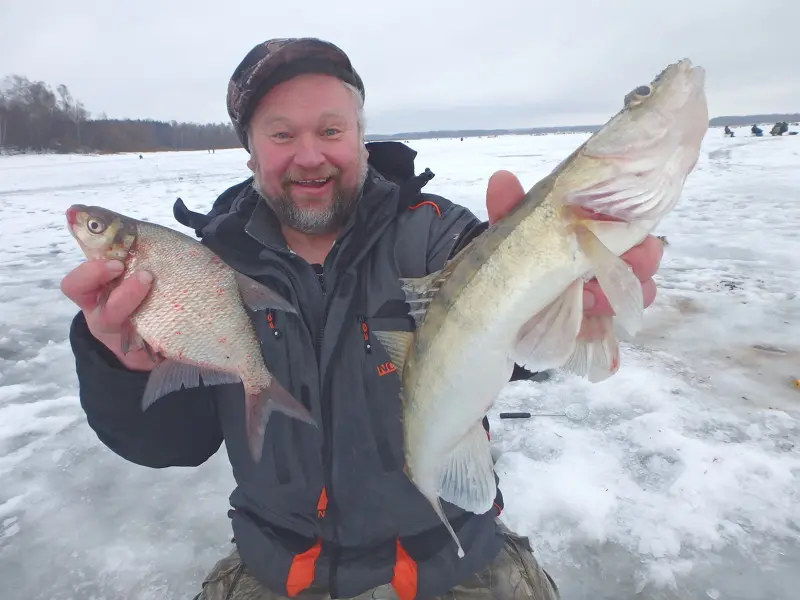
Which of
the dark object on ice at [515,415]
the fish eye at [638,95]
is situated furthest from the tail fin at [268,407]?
the dark object on ice at [515,415]

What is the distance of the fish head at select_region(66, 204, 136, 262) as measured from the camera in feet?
5.64

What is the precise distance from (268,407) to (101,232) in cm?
79

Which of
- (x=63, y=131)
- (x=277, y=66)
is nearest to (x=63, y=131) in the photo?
(x=63, y=131)

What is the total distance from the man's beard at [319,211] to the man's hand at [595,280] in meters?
0.79

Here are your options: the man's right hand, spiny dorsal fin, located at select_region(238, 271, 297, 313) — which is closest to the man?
the man's right hand

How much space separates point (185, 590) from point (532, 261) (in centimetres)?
221

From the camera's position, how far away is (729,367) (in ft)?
13.2

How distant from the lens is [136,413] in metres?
1.98

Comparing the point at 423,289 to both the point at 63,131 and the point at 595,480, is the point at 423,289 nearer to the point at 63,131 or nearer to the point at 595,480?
the point at 595,480

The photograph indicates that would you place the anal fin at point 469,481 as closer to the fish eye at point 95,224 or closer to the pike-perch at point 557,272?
the pike-perch at point 557,272

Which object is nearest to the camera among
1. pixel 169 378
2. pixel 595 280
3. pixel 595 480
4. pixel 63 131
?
pixel 595 280

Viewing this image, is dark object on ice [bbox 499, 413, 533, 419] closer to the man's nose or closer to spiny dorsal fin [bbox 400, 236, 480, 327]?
spiny dorsal fin [bbox 400, 236, 480, 327]

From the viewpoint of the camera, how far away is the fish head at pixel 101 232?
5.64ft

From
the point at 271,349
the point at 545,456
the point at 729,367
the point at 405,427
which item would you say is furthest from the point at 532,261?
the point at 729,367
